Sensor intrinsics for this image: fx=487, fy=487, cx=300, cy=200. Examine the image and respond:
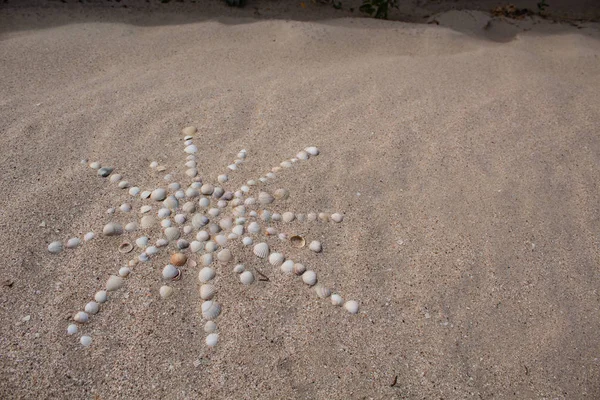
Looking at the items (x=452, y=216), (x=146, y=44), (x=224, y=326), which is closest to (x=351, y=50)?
(x=146, y=44)

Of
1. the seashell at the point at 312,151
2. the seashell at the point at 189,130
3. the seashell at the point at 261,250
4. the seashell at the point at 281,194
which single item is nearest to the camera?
the seashell at the point at 261,250

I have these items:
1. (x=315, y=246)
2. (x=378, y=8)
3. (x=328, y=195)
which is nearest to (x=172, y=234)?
(x=315, y=246)

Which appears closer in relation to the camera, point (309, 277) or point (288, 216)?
point (309, 277)

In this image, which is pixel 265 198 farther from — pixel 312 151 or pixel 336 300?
pixel 336 300

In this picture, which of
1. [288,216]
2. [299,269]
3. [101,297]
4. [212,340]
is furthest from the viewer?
[288,216]

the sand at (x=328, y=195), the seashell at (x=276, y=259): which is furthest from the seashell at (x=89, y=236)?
the seashell at (x=276, y=259)

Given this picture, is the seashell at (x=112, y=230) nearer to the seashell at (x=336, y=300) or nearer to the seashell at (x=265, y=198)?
the seashell at (x=265, y=198)
